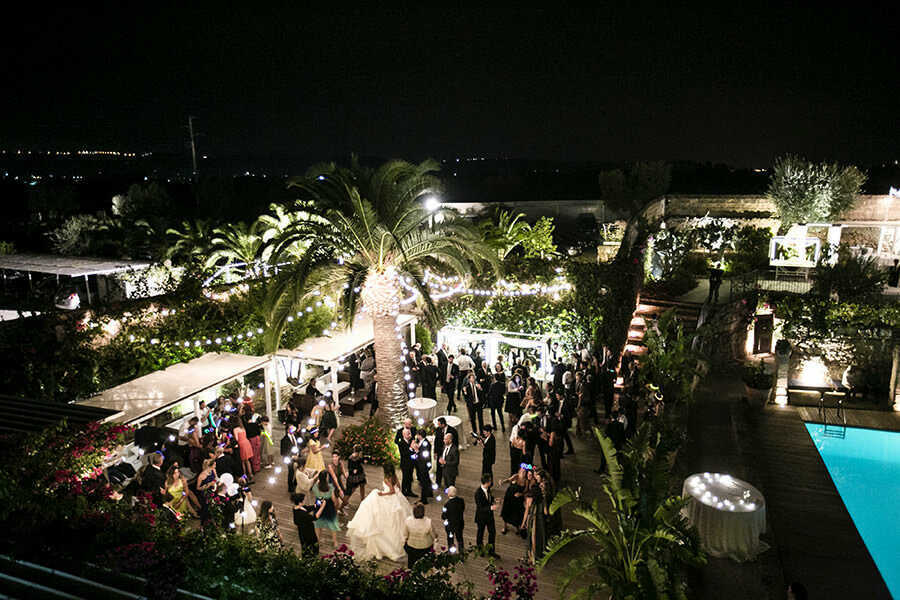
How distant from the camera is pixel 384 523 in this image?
7590 mm

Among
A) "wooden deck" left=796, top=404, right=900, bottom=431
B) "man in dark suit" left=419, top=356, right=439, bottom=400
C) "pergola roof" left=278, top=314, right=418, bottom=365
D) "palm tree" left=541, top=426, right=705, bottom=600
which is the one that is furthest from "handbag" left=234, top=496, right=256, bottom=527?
"wooden deck" left=796, top=404, right=900, bottom=431

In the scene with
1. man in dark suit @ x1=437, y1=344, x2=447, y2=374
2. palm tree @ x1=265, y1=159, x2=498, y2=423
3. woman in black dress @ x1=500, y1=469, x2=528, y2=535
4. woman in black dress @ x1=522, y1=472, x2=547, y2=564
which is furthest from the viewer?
man in dark suit @ x1=437, y1=344, x2=447, y2=374

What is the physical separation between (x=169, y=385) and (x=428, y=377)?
537cm

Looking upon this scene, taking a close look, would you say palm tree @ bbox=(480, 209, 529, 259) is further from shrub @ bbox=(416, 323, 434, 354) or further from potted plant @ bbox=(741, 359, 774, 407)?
potted plant @ bbox=(741, 359, 774, 407)

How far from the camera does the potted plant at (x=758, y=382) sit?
13396 millimetres

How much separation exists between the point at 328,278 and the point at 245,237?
9932mm

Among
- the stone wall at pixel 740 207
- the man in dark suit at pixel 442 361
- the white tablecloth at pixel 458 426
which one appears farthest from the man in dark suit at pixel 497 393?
the stone wall at pixel 740 207

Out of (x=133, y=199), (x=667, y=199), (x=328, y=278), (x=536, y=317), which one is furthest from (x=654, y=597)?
(x=133, y=199)

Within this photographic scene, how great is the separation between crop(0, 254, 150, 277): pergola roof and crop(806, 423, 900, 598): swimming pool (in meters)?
20.6

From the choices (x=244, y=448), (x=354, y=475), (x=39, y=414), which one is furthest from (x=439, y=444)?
(x=39, y=414)

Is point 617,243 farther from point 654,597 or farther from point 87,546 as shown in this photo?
point 87,546

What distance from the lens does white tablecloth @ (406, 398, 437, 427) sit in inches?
457

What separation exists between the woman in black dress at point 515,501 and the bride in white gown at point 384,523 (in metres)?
1.48

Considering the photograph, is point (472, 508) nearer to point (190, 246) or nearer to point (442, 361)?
point (442, 361)
